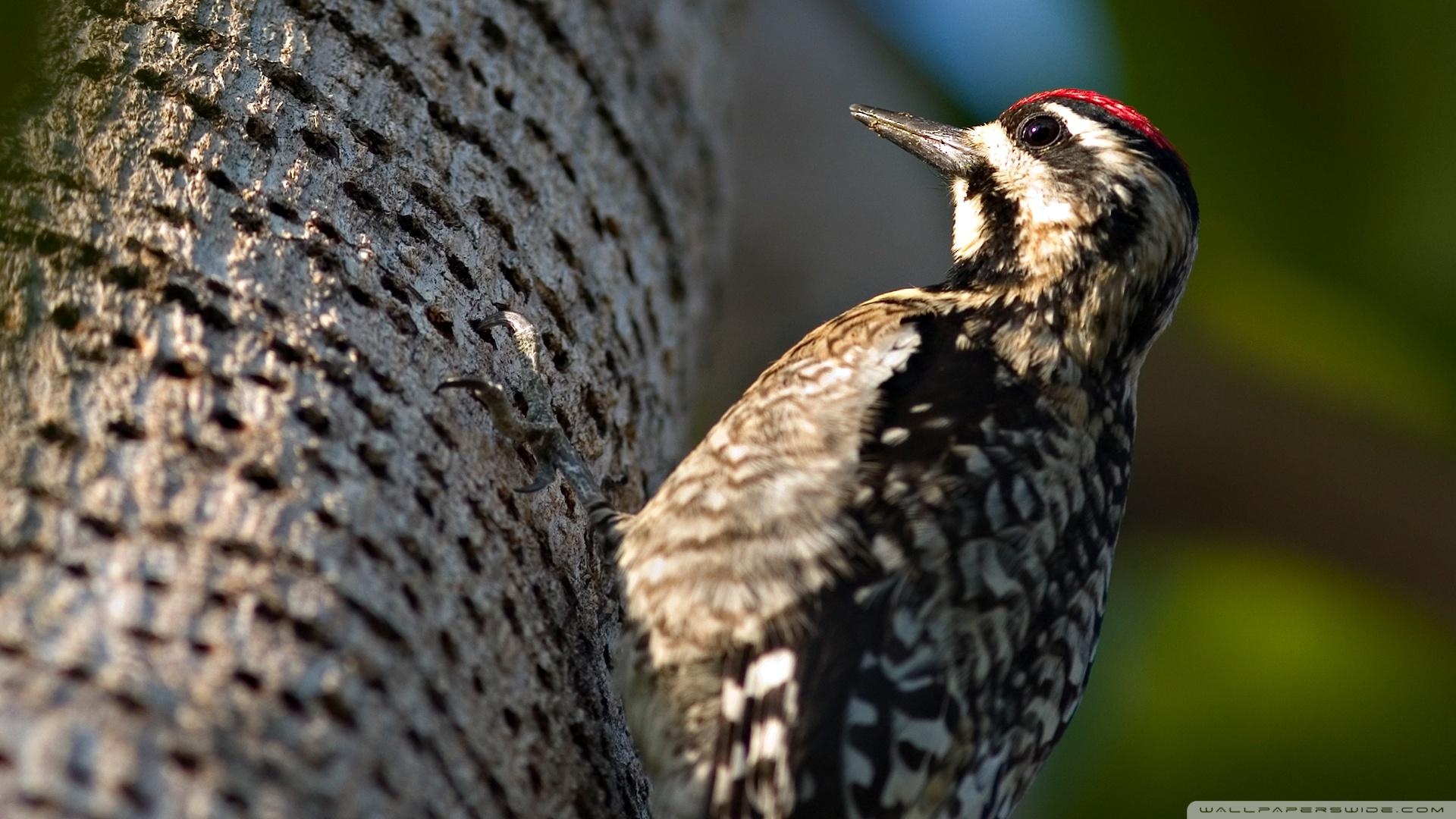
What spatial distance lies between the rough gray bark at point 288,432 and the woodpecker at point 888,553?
0.13 m

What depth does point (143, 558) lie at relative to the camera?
1436mm

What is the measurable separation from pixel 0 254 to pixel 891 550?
1320 mm

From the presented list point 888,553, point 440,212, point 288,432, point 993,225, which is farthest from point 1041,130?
point 288,432

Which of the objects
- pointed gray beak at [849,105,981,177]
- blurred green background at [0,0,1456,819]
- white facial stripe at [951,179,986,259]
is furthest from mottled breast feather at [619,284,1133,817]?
blurred green background at [0,0,1456,819]

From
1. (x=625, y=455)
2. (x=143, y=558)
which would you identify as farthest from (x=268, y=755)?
(x=625, y=455)

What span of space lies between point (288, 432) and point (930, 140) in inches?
78.3

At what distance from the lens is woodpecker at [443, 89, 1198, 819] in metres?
2.09

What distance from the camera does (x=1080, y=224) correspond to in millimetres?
2871

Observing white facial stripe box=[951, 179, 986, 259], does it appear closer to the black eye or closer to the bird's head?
the bird's head

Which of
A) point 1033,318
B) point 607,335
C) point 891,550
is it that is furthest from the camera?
point 1033,318

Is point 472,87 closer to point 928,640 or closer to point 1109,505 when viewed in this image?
point 928,640

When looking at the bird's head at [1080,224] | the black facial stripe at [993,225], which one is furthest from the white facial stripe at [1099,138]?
the black facial stripe at [993,225]

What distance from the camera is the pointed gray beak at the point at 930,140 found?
3.18 m

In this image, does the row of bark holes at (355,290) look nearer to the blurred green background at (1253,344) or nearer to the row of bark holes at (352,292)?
the row of bark holes at (352,292)
